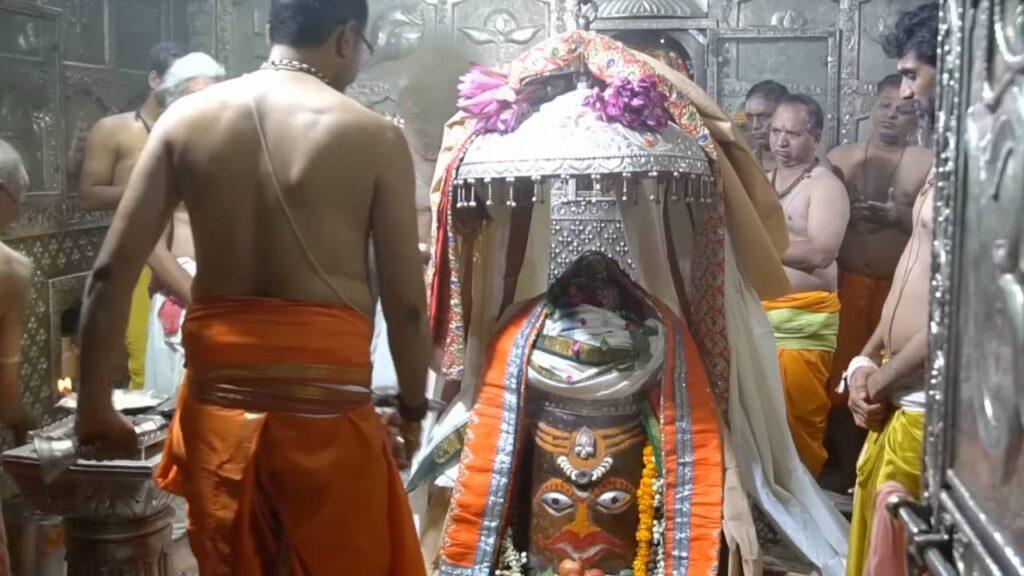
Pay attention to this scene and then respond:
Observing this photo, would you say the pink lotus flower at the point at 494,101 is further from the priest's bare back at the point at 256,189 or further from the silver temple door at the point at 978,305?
the silver temple door at the point at 978,305

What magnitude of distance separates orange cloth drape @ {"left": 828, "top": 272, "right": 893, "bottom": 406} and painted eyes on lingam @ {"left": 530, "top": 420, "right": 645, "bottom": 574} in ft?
6.11

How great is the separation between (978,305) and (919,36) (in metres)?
1.99

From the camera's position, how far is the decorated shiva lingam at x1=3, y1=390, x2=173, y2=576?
2.77 meters

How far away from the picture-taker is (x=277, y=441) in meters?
2.22

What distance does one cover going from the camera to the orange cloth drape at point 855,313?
16.0 feet

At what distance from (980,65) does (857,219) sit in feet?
12.8

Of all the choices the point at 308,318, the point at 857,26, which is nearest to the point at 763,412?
the point at 308,318

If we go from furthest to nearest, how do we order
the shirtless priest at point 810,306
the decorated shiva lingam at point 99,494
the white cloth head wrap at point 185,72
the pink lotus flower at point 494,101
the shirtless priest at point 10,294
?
the white cloth head wrap at point 185,72 → the shirtless priest at point 810,306 → the pink lotus flower at point 494,101 → the decorated shiva lingam at point 99,494 → the shirtless priest at point 10,294

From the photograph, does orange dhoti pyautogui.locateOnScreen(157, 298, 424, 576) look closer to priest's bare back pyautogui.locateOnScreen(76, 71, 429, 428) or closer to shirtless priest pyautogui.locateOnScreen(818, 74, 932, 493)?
priest's bare back pyautogui.locateOnScreen(76, 71, 429, 428)

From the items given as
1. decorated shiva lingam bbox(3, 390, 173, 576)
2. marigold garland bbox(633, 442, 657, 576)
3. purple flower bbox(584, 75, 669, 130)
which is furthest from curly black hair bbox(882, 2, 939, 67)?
decorated shiva lingam bbox(3, 390, 173, 576)

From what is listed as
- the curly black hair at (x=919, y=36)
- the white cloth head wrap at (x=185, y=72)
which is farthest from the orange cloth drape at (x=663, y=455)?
the white cloth head wrap at (x=185, y=72)

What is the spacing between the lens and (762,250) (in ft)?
11.0

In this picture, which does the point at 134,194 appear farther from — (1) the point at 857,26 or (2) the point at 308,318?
(1) the point at 857,26

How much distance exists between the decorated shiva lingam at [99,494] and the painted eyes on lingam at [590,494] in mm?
1052
